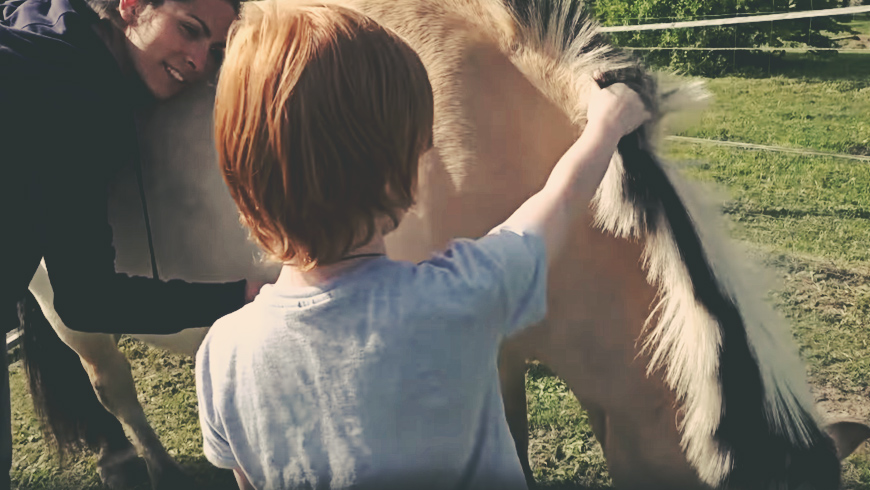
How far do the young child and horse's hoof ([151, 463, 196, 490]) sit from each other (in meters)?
1.88

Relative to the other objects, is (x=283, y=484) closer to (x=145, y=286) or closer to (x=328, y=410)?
(x=328, y=410)

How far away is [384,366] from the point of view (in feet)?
2.29

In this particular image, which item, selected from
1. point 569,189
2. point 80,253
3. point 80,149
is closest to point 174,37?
point 80,149

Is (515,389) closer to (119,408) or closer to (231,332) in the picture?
(231,332)

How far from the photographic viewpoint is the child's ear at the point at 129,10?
1.38m

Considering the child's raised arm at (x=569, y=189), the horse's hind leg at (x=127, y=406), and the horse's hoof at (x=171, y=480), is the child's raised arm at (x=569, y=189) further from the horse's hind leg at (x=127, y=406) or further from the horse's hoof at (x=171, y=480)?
the horse's hoof at (x=171, y=480)

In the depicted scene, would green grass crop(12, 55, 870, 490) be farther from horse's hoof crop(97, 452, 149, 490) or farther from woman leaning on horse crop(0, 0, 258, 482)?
woman leaning on horse crop(0, 0, 258, 482)

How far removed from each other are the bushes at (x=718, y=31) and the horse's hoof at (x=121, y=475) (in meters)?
5.09

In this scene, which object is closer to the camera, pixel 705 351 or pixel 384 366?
pixel 384 366

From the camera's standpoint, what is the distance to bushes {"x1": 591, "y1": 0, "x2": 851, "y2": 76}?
6.12 metres

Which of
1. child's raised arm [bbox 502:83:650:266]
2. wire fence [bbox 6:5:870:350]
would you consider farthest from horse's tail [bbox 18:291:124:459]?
child's raised arm [bbox 502:83:650:266]

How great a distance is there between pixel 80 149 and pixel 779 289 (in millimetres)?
2265

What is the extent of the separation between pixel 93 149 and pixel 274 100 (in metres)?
0.86

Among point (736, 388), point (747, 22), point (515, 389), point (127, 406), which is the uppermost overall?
point (747, 22)
